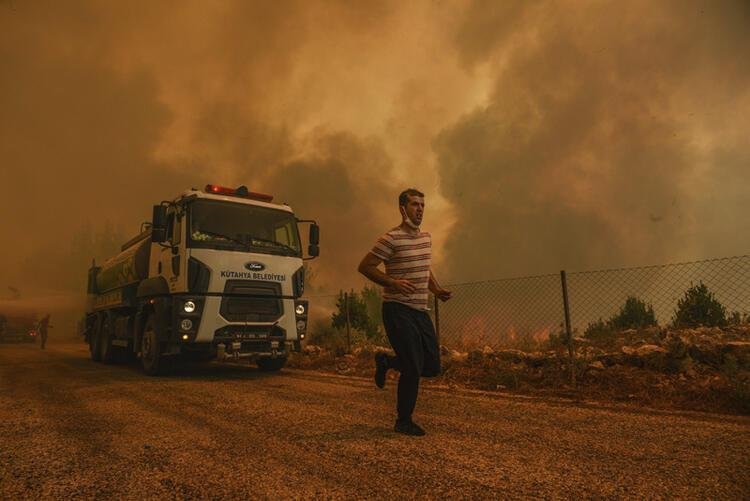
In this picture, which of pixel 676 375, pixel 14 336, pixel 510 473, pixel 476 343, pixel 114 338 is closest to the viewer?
pixel 510 473

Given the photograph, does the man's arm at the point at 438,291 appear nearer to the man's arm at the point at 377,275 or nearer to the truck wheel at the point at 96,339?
the man's arm at the point at 377,275

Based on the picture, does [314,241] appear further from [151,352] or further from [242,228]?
[151,352]

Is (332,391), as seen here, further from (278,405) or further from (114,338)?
(114,338)

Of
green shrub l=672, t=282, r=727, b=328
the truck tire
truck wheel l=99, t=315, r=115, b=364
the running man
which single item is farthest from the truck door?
green shrub l=672, t=282, r=727, b=328

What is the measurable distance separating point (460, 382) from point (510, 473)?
5.12 m

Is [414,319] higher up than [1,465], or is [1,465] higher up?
[414,319]

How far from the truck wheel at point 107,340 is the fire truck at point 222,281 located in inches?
108

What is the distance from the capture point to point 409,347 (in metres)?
3.64

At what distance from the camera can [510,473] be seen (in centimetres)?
278

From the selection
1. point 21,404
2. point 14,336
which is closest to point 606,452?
point 21,404

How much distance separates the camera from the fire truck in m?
8.05

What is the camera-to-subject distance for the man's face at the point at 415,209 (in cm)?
385

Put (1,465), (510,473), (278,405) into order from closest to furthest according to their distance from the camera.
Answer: (510,473)
(1,465)
(278,405)

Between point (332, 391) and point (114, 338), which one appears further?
point (114, 338)
